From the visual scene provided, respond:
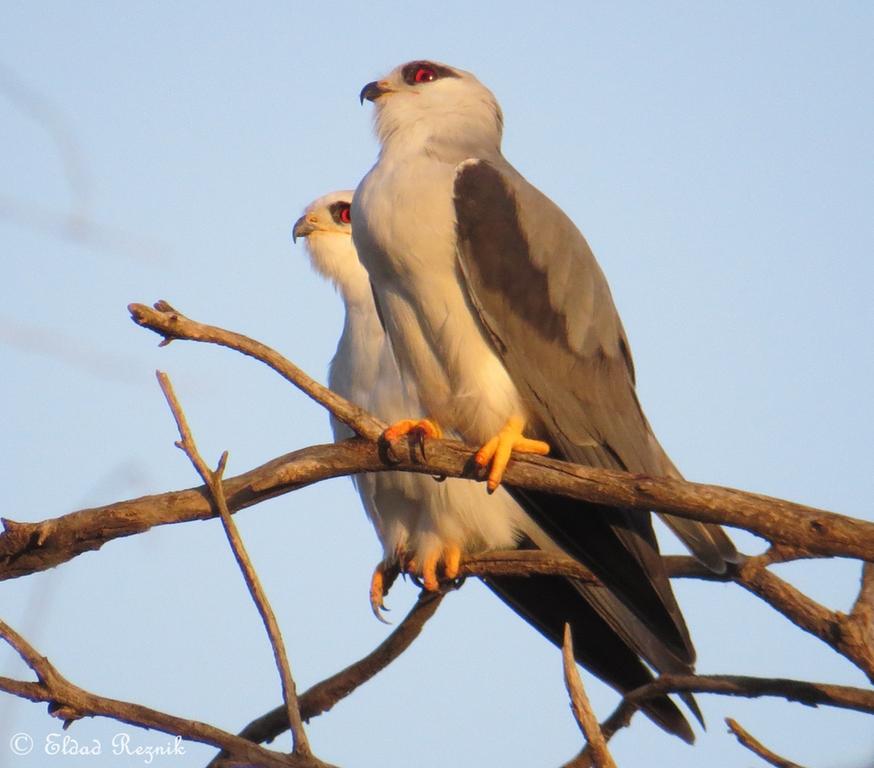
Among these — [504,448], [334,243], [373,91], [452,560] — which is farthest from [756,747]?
[334,243]

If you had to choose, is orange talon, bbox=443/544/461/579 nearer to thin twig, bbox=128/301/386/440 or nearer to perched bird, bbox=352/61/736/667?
perched bird, bbox=352/61/736/667

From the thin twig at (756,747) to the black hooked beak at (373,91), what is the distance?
3.24 meters

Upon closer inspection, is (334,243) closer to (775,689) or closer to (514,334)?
(514,334)

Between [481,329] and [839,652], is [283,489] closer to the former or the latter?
[481,329]

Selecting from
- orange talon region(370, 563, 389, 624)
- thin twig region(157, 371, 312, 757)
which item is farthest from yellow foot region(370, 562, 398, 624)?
thin twig region(157, 371, 312, 757)

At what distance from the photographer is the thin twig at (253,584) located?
3.05 metres

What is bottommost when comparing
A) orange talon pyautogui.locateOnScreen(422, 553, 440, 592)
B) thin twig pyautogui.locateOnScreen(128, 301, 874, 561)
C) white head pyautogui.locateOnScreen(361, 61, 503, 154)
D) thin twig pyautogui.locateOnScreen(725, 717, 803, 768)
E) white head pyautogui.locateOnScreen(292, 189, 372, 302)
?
thin twig pyautogui.locateOnScreen(725, 717, 803, 768)

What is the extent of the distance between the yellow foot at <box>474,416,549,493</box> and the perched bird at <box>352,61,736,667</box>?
11 mm

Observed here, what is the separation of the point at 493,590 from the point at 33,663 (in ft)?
7.50

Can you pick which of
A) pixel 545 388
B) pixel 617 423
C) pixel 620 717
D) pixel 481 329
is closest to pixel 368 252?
pixel 481 329

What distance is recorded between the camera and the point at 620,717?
4012mm

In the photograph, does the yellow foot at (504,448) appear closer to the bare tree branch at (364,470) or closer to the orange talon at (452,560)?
the bare tree branch at (364,470)

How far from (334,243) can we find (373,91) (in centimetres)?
168

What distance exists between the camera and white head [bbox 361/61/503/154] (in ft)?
16.6
